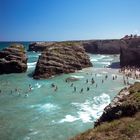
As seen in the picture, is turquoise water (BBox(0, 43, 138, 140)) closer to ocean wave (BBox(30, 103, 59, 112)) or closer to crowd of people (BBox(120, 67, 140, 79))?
ocean wave (BBox(30, 103, 59, 112))

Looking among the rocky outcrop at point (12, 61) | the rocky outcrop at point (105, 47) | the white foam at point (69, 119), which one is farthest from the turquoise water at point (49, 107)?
the rocky outcrop at point (105, 47)

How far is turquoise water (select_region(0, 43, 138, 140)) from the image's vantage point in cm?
4000

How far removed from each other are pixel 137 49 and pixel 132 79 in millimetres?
28921

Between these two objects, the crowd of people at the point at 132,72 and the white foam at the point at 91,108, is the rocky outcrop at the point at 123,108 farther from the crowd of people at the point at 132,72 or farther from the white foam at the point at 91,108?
the crowd of people at the point at 132,72

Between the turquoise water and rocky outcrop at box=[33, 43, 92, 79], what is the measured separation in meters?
4.36

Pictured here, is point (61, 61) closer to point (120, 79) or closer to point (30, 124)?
point (120, 79)

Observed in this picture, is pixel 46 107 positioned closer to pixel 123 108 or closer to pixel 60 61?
pixel 123 108

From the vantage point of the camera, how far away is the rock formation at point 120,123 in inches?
798

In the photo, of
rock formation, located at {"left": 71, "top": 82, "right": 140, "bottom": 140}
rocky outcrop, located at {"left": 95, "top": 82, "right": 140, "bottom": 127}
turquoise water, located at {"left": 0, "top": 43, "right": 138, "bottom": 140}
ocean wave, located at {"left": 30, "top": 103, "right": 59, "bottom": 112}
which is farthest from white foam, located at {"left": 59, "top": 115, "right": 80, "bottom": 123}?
rocky outcrop, located at {"left": 95, "top": 82, "right": 140, "bottom": 127}

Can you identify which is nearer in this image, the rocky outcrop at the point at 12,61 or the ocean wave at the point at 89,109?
the ocean wave at the point at 89,109

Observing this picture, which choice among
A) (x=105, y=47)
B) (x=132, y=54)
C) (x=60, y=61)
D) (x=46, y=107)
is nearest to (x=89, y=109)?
(x=46, y=107)

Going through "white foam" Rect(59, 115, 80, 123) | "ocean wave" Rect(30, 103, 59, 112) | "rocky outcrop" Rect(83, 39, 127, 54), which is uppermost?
"rocky outcrop" Rect(83, 39, 127, 54)

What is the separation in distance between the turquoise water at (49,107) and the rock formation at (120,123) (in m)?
14.3

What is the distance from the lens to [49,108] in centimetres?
5259
